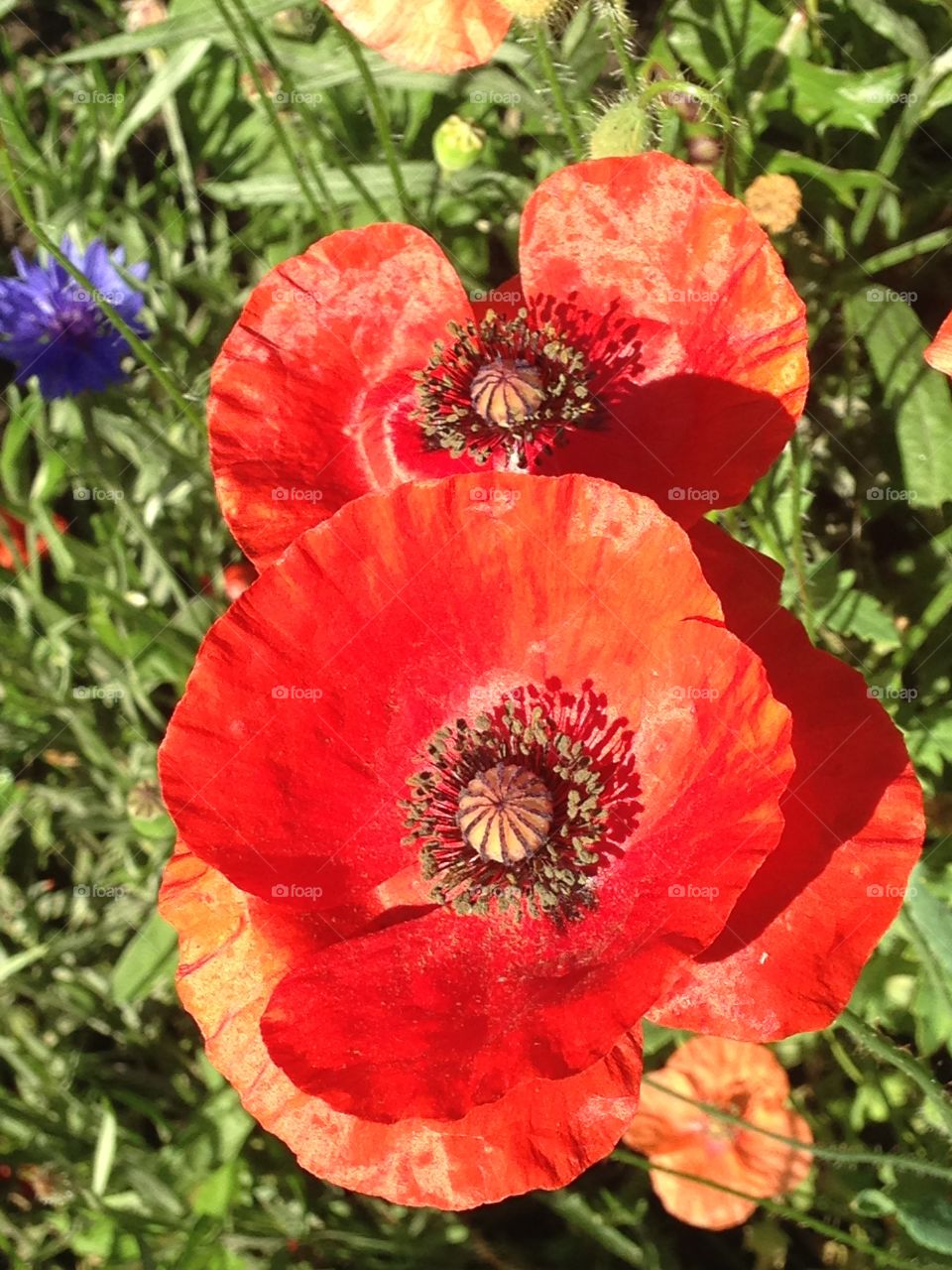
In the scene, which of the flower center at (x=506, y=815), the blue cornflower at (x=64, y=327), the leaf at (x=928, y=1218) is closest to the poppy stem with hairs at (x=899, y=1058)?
the leaf at (x=928, y=1218)

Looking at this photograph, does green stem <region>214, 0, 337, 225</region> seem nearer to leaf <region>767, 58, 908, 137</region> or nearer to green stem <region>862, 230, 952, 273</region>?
leaf <region>767, 58, 908, 137</region>

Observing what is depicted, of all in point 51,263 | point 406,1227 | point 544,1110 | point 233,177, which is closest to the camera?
point 544,1110

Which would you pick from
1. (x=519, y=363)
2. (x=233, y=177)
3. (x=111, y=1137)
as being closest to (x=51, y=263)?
(x=233, y=177)

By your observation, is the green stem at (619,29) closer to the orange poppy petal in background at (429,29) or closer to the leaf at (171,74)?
the orange poppy petal in background at (429,29)

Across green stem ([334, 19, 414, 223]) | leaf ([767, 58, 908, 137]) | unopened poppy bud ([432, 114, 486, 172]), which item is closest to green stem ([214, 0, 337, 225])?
Answer: green stem ([334, 19, 414, 223])

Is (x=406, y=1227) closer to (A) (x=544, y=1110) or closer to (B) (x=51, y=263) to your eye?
(A) (x=544, y=1110)

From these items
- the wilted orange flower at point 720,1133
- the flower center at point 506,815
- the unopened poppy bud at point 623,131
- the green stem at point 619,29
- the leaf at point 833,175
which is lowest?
the wilted orange flower at point 720,1133

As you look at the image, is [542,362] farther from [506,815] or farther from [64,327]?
[64,327]
